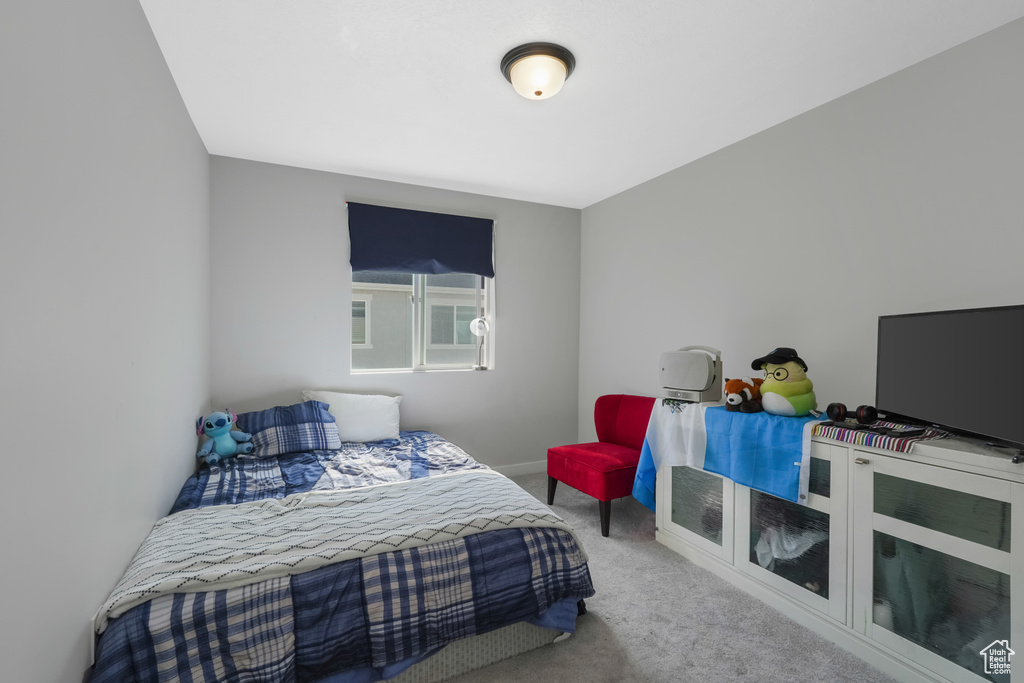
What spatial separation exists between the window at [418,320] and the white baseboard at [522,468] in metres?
0.92

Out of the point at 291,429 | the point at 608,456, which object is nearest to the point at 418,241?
the point at 291,429

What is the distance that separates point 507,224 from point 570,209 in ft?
2.22

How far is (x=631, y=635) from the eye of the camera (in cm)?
203

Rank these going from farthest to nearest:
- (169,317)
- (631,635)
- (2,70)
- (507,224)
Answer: (507,224)
(169,317)
(631,635)
(2,70)

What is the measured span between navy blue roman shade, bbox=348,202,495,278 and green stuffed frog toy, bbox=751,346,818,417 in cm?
244

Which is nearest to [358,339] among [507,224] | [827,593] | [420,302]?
[420,302]

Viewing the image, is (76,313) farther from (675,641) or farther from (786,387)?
(786,387)

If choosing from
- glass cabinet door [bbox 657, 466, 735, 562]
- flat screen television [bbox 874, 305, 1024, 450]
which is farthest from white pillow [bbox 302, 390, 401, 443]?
flat screen television [bbox 874, 305, 1024, 450]

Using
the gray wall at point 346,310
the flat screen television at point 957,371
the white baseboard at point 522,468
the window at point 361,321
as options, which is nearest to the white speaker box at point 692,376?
the flat screen television at point 957,371

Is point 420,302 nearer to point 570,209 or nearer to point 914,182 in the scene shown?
point 570,209

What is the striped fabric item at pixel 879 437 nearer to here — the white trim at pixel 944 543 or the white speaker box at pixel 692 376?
the white trim at pixel 944 543

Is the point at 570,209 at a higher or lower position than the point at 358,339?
higher

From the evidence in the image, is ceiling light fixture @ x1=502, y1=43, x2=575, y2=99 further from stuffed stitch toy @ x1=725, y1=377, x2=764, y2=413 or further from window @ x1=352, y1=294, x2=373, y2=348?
window @ x1=352, y1=294, x2=373, y2=348

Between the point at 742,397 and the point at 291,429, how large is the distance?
8.94 feet
